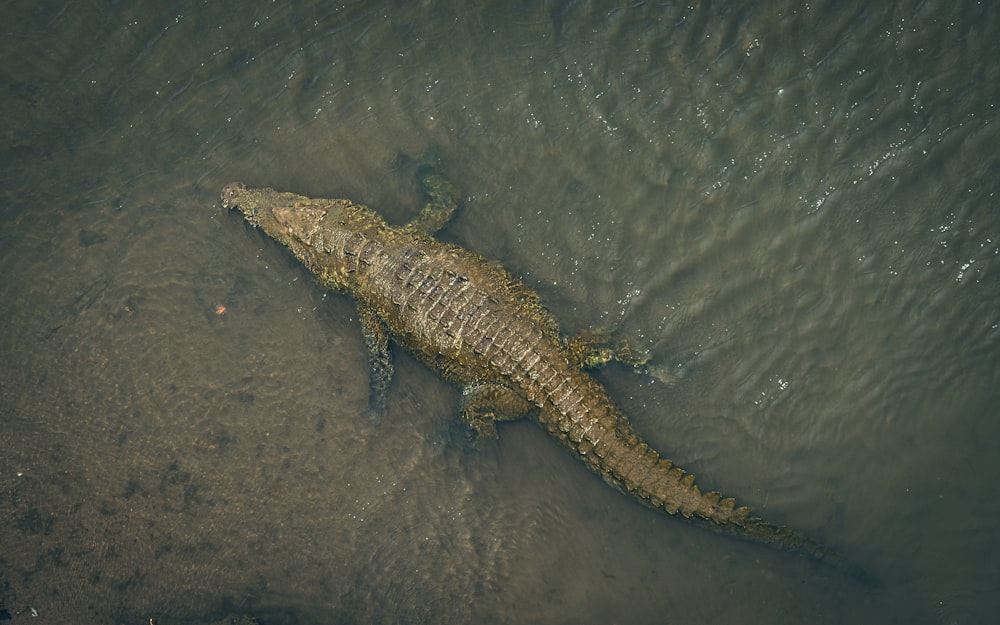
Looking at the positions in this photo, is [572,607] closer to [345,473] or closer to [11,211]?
[345,473]

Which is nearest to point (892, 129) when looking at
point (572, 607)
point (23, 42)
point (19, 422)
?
point (572, 607)

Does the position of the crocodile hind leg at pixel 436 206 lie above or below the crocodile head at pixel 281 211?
above

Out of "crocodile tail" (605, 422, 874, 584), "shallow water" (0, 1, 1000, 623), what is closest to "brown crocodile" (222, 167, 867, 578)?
"crocodile tail" (605, 422, 874, 584)

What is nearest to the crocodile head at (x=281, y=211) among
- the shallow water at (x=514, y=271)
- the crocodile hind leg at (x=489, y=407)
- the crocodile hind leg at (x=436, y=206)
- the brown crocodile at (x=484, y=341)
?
the brown crocodile at (x=484, y=341)

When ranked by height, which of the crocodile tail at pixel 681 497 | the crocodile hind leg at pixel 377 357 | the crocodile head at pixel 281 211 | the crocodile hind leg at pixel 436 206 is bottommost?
the crocodile hind leg at pixel 377 357

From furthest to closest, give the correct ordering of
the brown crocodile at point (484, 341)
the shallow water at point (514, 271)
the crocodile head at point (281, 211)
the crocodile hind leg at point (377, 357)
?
the crocodile head at point (281, 211)
the crocodile hind leg at point (377, 357)
the shallow water at point (514, 271)
the brown crocodile at point (484, 341)

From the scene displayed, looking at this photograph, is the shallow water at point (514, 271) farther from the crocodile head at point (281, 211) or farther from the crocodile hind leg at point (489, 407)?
the crocodile hind leg at point (489, 407)
